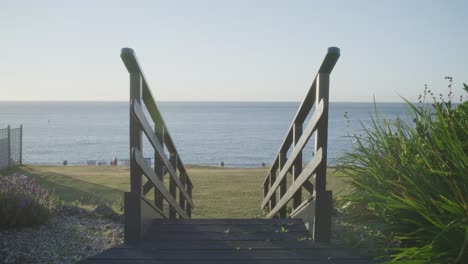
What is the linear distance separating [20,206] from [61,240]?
65 cm

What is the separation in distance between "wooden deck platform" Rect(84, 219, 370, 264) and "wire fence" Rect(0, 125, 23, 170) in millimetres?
16894

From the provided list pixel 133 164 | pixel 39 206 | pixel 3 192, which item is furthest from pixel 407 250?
pixel 3 192

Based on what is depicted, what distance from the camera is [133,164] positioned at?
408cm

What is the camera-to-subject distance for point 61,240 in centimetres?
447

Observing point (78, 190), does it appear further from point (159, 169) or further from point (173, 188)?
point (159, 169)

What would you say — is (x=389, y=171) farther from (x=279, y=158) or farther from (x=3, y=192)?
(x=3, y=192)

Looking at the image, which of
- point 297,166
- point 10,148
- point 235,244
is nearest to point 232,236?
point 235,244

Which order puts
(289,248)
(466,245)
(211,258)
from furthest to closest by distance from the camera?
(289,248) → (211,258) → (466,245)

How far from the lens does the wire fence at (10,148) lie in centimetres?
1944

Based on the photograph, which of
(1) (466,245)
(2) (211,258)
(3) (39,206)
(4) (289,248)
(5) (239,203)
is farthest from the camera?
(5) (239,203)

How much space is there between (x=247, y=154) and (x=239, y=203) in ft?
171

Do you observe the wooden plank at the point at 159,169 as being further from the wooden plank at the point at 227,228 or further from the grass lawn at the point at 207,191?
the grass lawn at the point at 207,191

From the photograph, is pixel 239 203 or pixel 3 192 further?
pixel 239 203

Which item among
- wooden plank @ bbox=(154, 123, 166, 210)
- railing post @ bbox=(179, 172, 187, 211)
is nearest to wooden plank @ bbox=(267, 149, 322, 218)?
wooden plank @ bbox=(154, 123, 166, 210)
